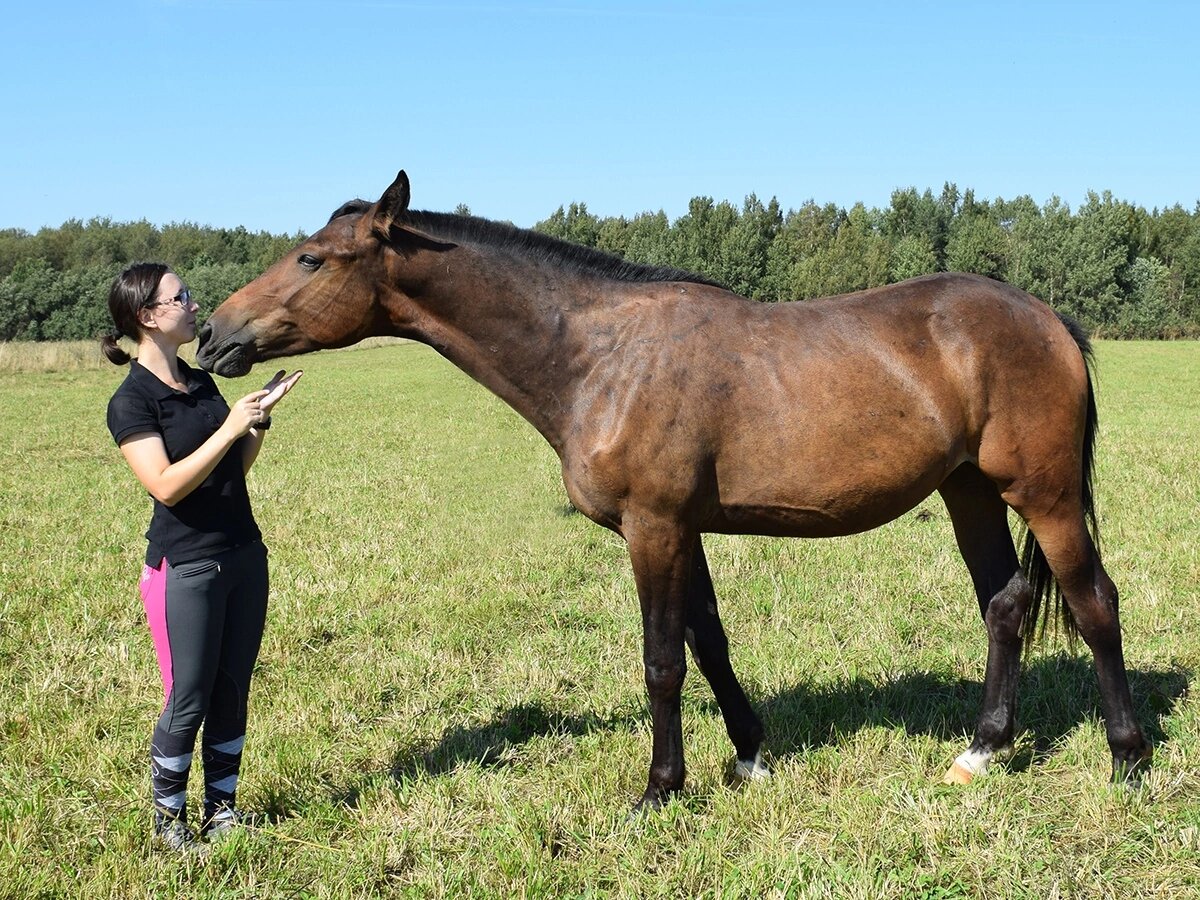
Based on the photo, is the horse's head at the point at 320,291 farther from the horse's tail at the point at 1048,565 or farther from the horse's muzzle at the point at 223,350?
the horse's tail at the point at 1048,565

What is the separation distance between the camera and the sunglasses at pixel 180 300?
11.5 ft

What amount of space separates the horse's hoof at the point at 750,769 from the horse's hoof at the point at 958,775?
0.81 metres

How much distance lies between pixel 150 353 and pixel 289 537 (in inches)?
224

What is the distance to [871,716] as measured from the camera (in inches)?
190

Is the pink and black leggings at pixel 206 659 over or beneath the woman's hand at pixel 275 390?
beneath

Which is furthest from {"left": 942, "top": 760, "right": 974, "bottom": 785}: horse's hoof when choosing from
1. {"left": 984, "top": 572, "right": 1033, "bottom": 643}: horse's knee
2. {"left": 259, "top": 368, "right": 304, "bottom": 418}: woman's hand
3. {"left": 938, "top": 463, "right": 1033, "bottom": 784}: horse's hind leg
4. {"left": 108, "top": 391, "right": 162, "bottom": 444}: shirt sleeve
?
{"left": 108, "top": 391, "right": 162, "bottom": 444}: shirt sleeve

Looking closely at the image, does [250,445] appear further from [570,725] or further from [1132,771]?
[1132,771]

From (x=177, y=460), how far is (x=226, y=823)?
4.95 ft

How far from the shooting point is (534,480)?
11977mm

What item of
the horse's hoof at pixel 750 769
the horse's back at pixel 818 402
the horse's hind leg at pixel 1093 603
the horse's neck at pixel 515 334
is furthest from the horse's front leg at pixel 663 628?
the horse's hind leg at pixel 1093 603

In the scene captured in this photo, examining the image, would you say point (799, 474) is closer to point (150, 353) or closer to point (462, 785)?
point (462, 785)

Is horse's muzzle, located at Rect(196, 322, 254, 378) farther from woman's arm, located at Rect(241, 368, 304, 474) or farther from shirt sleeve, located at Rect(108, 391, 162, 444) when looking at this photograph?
shirt sleeve, located at Rect(108, 391, 162, 444)

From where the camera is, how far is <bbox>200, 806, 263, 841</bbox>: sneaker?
3.67 m

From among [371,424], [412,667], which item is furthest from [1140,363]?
[412,667]
